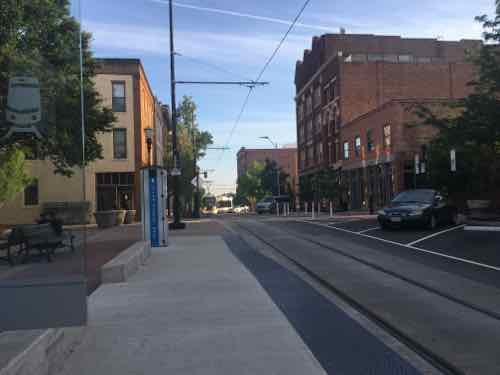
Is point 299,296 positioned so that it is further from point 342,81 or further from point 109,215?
point 342,81

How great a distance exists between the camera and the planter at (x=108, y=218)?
1831cm

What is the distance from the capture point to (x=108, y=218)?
71.6 ft

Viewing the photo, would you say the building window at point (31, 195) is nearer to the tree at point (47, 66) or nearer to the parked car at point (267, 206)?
the tree at point (47, 66)

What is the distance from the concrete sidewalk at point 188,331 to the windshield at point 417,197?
11.3 meters

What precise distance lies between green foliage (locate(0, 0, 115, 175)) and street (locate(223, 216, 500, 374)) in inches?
139

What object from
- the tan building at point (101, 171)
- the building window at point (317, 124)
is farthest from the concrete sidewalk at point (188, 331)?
the building window at point (317, 124)


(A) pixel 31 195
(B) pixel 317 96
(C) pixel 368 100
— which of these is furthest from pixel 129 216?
(B) pixel 317 96

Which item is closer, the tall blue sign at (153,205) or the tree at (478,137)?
the tall blue sign at (153,205)

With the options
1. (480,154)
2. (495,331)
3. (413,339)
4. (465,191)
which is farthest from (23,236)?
(465,191)

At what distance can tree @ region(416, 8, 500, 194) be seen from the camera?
2197cm

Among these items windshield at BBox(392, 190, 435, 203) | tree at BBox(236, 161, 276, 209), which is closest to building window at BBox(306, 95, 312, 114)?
tree at BBox(236, 161, 276, 209)

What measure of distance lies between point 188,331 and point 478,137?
20.2 meters

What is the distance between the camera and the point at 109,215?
2212cm

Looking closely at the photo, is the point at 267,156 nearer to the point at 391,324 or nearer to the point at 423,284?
the point at 423,284
